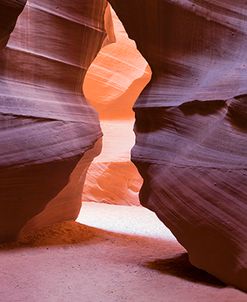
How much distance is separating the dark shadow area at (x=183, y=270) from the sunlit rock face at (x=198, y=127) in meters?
0.09

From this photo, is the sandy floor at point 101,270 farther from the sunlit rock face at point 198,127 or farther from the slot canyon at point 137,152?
the sunlit rock face at point 198,127

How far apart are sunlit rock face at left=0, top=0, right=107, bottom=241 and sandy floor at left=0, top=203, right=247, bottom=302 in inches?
14.5

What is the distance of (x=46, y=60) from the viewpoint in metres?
4.15

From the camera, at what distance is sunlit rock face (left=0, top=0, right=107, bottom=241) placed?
3729 mm

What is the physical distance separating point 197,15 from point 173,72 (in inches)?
16.0

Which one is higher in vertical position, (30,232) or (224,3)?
(224,3)

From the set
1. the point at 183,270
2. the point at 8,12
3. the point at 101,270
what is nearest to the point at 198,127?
the point at 183,270

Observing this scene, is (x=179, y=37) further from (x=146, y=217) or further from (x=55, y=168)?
(x=146, y=217)

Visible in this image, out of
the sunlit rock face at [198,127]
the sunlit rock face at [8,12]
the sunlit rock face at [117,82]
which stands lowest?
the sunlit rock face at [117,82]

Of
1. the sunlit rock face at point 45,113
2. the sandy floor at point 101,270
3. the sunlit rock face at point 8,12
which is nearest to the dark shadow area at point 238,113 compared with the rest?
the sandy floor at point 101,270

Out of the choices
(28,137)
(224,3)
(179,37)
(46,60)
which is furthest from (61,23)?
(224,3)

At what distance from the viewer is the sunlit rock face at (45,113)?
373cm

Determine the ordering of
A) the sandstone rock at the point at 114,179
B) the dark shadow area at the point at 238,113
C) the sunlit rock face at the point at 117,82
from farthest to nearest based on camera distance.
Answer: the sunlit rock face at the point at 117,82, the sandstone rock at the point at 114,179, the dark shadow area at the point at 238,113

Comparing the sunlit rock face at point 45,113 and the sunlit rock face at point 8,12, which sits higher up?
the sunlit rock face at point 8,12
